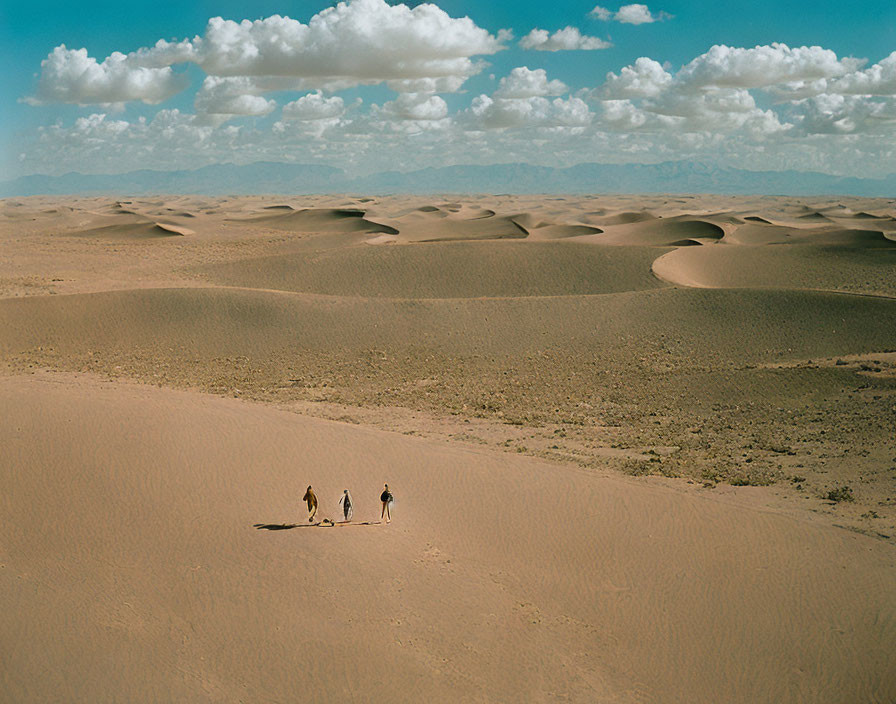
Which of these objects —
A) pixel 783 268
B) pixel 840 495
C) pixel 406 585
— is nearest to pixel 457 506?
pixel 406 585

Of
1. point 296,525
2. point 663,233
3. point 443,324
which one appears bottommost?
point 296,525

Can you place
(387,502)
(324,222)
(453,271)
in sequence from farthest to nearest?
(324,222), (453,271), (387,502)

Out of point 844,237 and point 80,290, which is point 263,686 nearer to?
point 80,290

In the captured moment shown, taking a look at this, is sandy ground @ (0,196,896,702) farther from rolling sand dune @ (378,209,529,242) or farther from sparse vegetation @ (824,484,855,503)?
rolling sand dune @ (378,209,529,242)

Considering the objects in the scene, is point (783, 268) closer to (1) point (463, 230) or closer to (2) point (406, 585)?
(2) point (406, 585)

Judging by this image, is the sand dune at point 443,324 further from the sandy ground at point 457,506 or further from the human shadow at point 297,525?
the human shadow at point 297,525

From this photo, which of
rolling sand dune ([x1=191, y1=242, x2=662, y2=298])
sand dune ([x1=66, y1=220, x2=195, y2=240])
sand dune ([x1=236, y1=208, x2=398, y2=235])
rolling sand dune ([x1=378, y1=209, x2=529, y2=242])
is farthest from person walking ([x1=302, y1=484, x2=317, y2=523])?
sand dune ([x1=66, y1=220, x2=195, y2=240])

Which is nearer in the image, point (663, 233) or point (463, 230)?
point (663, 233)
